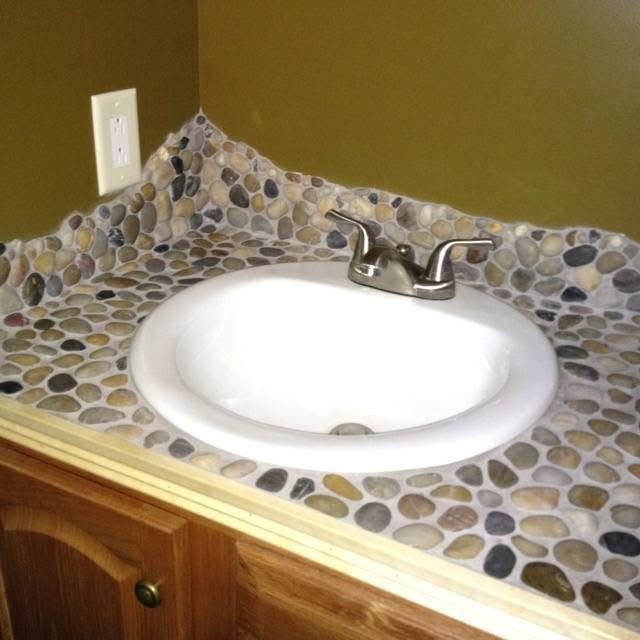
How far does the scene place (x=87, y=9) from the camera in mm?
855

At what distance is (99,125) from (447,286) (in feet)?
1.60

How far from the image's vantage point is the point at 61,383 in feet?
2.42

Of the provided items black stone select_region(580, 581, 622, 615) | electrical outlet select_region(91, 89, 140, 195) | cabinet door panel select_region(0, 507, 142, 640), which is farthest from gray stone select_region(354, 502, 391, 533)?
electrical outlet select_region(91, 89, 140, 195)

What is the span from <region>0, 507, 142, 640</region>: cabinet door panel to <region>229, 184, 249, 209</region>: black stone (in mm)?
559

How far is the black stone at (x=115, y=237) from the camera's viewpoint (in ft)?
3.22

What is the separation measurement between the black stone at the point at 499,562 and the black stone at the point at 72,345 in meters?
0.49

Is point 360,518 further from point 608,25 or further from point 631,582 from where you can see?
point 608,25

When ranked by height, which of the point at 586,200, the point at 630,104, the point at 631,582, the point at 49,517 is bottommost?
the point at 49,517

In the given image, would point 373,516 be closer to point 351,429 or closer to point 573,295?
point 351,429

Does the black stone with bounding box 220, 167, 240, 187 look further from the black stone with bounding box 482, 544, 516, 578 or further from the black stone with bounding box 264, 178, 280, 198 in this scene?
the black stone with bounding box 482, 544, 516, 578

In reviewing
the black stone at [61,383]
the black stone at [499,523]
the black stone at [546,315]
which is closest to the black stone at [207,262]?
the black stone at [61,383]

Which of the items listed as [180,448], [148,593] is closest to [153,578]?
[148,593]

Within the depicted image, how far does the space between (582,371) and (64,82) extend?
26.9 inches

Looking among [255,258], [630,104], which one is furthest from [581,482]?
[255,258]
